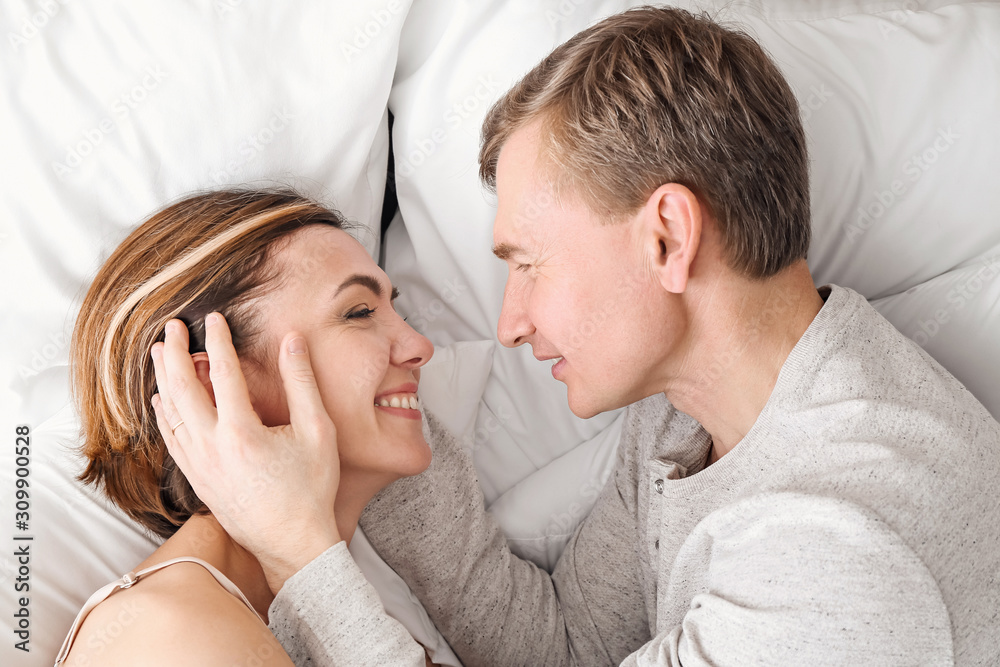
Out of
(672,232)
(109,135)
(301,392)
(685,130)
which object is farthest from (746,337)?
(109,135)

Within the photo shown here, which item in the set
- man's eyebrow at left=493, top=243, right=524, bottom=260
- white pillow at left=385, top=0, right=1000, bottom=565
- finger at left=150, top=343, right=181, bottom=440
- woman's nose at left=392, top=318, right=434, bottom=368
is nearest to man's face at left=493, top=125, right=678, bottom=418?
man's eyebrow at left=493, top=243, right=524, bottom=260

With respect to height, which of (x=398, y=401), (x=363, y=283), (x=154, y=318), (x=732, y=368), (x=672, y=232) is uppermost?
(x=154, y=318)

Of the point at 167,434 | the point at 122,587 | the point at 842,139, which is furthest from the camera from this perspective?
the point at 842,139

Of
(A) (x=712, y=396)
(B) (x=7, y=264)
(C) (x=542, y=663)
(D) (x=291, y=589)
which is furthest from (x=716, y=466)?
(B) (x=7, y=264)

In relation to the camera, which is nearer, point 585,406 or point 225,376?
point 225,376

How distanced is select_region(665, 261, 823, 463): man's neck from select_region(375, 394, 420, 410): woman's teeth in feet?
1.60

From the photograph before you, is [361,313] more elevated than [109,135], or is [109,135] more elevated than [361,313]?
[109,135]

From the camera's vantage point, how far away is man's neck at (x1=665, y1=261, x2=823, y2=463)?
1.21 meters

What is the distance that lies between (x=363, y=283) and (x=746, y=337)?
26.9 inches

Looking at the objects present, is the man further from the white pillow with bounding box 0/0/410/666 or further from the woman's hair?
the white pillow with bounding box 0/0/410/666

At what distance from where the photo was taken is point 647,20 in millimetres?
1223

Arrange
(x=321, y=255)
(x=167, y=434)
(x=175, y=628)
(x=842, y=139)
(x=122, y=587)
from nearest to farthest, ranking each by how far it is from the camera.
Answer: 1. (x=175, y=628)
2. (x=122, y=587)
3. (x=167, y=434)
4. (x=321, y=255)
5. (x=842, y=139)

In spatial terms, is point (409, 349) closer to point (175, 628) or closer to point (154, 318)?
point (154, 318)

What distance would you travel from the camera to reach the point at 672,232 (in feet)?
3.73
